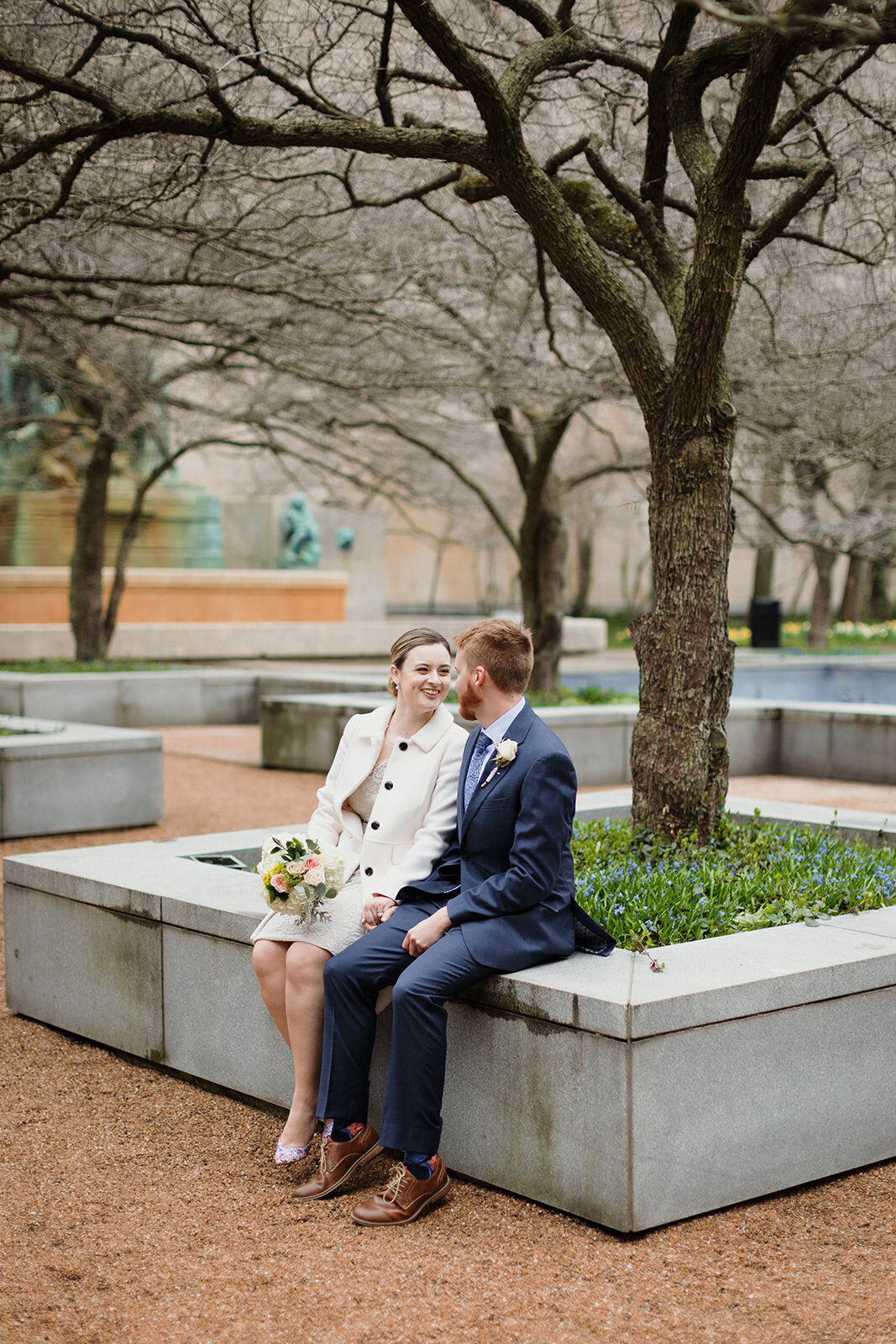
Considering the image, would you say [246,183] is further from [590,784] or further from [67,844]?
[590,784]

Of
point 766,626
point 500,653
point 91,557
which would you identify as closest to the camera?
point 500,653

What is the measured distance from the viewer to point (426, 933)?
423 centimetres

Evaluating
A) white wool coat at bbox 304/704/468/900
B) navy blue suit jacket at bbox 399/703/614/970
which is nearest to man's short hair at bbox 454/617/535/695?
navy blue suit jacket at bbox 399/703/614/970

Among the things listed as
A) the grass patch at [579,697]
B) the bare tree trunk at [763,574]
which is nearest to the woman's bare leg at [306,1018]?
the grass patch at [579,697]

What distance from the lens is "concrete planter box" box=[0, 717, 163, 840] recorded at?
10242 millimetres

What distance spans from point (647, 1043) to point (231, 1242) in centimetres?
125

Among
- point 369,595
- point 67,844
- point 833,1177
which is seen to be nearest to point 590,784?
point 67,844

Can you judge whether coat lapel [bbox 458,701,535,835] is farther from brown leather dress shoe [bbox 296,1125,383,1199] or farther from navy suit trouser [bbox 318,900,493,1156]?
brown leather dress shoe [bbox 296,1125,383,1199]

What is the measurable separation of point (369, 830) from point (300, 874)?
1.18ft

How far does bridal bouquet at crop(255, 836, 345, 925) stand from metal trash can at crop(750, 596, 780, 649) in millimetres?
27518

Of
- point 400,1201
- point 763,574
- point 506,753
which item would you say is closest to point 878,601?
point 763,574

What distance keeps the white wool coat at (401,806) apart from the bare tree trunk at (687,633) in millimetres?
1819

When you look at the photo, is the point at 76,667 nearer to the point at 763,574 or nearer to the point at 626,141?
the point at 626,141

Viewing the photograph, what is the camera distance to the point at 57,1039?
19.1ft
